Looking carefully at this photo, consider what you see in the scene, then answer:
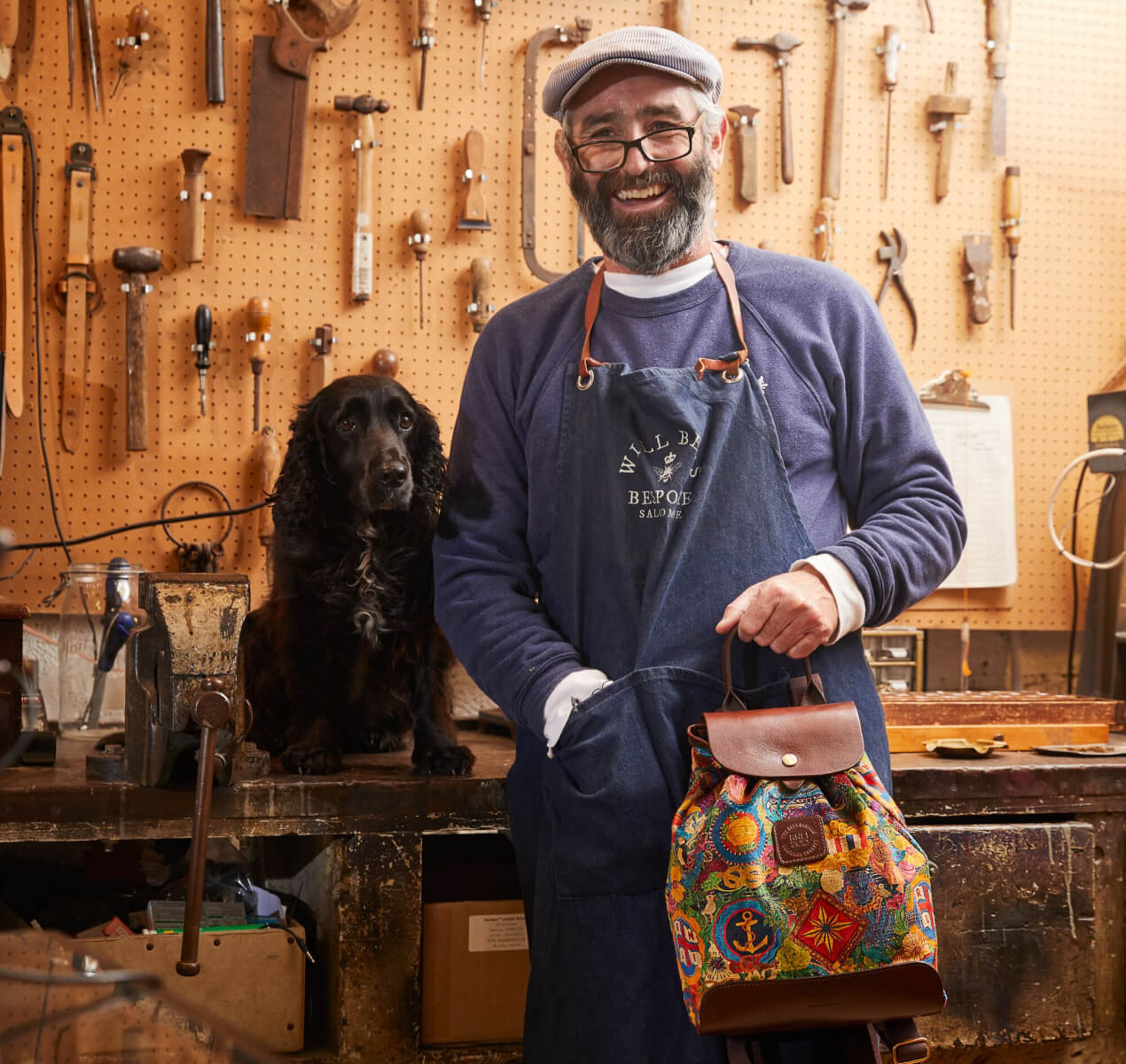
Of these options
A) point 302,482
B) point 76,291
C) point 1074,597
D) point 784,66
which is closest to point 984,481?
point 1074,597

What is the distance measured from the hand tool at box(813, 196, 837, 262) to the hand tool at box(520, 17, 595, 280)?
0.68 metres

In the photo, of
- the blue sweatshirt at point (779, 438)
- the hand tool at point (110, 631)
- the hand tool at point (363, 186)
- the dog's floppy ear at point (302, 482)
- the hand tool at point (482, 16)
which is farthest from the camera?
the hand tool at point (482, 16)

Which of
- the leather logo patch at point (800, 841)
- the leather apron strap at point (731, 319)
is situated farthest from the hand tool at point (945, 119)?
the leather logo patch at point (800, 841)

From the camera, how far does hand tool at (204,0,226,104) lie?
9.84 ft

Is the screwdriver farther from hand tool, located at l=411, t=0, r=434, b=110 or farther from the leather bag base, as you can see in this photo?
the leather bag base

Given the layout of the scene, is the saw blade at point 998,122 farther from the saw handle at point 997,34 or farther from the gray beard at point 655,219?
the gray beard at point 655,219

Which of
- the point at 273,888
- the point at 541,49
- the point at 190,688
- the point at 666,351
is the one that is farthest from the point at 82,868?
the point at 541,49

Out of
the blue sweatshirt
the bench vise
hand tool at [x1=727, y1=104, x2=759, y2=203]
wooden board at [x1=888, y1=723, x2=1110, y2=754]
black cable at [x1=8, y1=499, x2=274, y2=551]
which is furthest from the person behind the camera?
hand tool at [x1=727, y1=104, x2=759, y2=203]

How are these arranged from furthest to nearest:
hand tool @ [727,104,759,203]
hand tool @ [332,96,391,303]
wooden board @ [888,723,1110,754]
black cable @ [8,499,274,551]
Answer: hand tool @ [727,104,759,203], hand tool @ [332,96,391,303], black cable @ [8,499,274,551], wooden board @ [888,723,1110,754]

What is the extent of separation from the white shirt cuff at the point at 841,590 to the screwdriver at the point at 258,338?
183 centimetres

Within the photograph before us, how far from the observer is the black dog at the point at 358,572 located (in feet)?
6.99

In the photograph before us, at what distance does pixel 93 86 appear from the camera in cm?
296

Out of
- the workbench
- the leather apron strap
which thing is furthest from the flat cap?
the workbench

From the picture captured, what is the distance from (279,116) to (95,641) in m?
1.40
